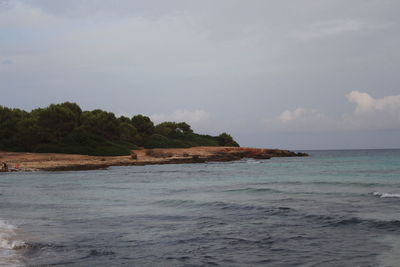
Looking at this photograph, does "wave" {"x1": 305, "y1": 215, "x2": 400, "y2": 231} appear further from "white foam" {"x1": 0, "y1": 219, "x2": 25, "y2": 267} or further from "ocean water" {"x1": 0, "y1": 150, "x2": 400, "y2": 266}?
"white foam" {"x1": 0, "y1": 219, "x2": 25, "y2": 267}

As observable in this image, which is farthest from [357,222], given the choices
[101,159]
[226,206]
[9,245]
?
[101,159]

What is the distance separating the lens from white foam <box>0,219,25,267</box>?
11.9 metres

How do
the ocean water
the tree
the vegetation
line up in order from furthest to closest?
the tree, the vegetation, the ocean water

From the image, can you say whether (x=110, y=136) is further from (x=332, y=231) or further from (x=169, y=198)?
(x=332, y=231)

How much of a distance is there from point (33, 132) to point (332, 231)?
265ft

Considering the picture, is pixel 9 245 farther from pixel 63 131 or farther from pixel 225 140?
pixel 225 140

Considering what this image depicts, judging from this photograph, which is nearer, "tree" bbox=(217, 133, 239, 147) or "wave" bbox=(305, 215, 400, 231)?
"wave" bbox=(305, 215, 400, 231)

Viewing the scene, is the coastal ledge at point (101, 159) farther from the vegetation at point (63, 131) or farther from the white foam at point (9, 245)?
the white foam at point (9, 245)

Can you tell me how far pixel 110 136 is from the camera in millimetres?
102500

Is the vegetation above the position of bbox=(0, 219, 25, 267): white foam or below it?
above

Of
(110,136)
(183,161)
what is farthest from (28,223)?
(110,136)

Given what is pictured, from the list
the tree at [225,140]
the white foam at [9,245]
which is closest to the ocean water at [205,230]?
the white foam at [9,245]

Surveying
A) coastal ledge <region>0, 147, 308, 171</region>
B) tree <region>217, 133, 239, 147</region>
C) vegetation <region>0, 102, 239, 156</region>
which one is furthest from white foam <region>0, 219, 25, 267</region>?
tree <region>217, 133, 239, 147</region>

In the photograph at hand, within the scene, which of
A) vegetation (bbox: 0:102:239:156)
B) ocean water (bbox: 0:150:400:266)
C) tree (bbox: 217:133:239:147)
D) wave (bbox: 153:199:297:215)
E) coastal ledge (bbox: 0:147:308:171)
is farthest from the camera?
tree (bbox: 217:133:239:147)
